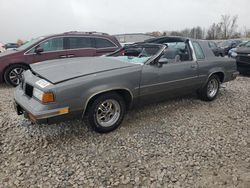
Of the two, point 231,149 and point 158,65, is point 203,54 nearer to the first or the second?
point 158,65

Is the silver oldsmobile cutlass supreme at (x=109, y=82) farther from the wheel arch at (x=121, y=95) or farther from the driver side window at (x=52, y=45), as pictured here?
the driver side window at (x=52, y=45)

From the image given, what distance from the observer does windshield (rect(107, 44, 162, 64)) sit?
13.3 feet

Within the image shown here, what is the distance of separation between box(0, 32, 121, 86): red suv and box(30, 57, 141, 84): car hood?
309 cm

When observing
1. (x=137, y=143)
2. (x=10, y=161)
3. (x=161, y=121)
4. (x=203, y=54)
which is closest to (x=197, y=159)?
(x=137, y=143)

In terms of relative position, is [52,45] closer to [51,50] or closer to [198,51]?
[51,50]

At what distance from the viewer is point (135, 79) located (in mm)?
3668

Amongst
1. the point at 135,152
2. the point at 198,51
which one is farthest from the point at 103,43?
the point at 135,152

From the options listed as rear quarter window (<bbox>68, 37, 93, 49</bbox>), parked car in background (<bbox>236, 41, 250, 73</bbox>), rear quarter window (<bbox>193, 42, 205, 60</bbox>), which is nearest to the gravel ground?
rear quarter window (<bbox>193, 42, 205, 60</bbox>)

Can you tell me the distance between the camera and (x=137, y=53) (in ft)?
14.8

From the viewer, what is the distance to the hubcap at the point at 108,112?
137 inches

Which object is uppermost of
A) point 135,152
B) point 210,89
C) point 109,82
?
point 109,82

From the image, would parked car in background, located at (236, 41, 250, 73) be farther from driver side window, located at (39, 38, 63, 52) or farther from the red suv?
driver side window, located at (39, 38, 63, 52)

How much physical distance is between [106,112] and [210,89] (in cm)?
303

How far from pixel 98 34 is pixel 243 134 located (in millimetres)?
5657
